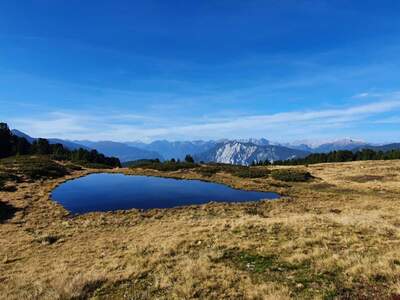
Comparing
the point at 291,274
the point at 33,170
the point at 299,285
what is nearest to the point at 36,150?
the point at 33,170

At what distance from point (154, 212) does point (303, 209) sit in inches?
599

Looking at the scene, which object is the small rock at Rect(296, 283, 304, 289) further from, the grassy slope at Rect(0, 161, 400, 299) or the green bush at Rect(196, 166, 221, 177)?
the green bush at Rect(196, 166, 221, 177)

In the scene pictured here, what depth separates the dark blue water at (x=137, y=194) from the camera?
34.3m

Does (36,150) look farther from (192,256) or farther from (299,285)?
(299,285)

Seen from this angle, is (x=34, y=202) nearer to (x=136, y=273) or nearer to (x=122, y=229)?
(x=122, y=229)

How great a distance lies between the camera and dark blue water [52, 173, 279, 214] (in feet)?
113

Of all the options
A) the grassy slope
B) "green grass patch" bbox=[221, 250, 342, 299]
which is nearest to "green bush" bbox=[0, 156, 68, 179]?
the grassy slope

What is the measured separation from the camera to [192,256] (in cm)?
1550

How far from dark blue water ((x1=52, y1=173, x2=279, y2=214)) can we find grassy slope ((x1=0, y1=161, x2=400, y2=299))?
4.26 meters

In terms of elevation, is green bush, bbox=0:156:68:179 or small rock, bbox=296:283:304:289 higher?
green bush, bbox=0:156:68:179

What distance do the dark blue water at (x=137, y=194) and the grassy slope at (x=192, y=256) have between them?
4.26 m

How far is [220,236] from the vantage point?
62.6ft

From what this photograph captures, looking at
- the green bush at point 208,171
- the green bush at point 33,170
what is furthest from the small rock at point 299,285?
the green bush at point 208,171

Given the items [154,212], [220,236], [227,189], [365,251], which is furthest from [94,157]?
[365,251]
